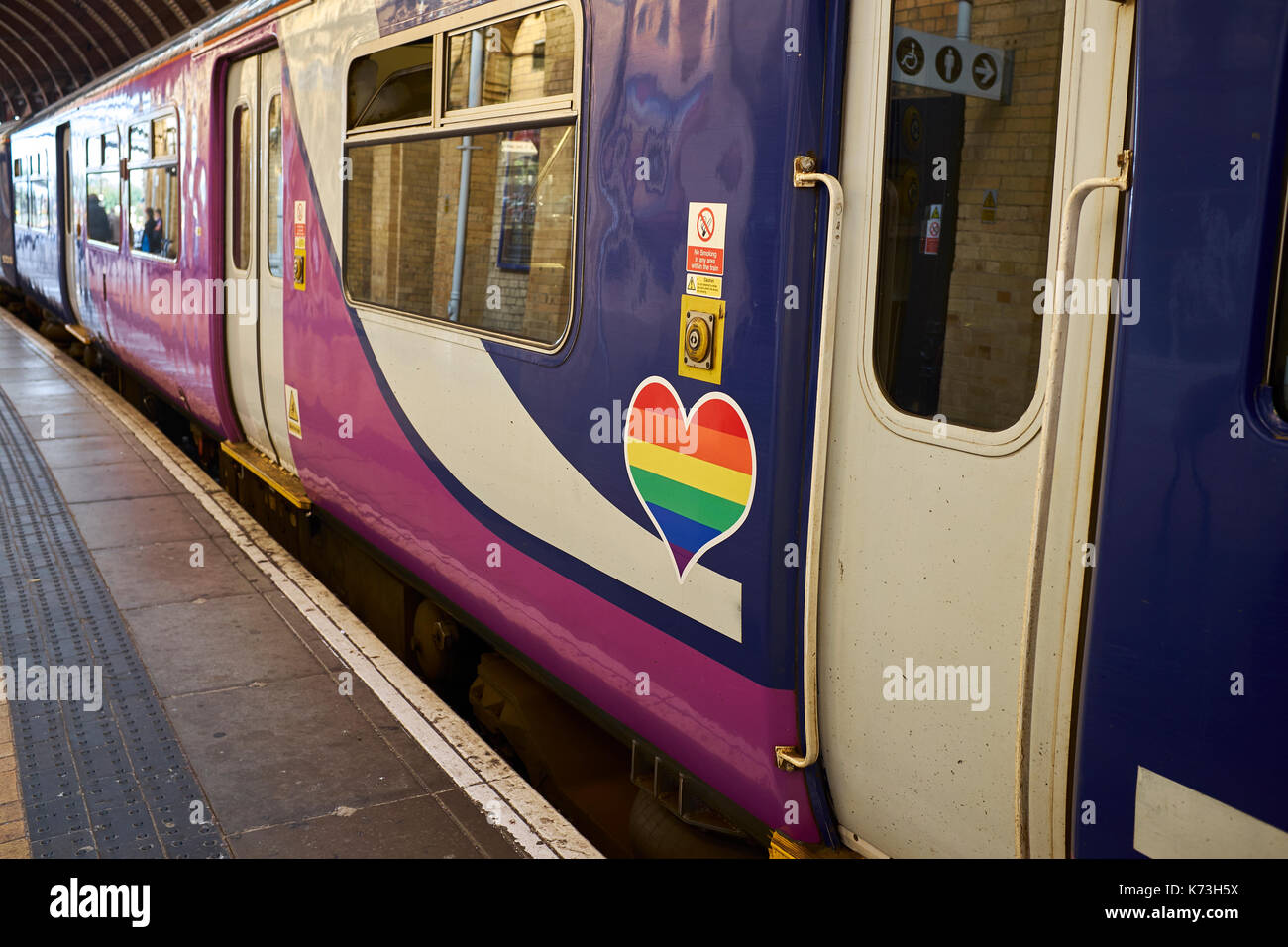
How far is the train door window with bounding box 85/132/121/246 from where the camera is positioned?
34.2 feet

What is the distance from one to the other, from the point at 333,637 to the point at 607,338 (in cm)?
240

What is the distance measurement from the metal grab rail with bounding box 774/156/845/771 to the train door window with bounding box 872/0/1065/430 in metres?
0.10

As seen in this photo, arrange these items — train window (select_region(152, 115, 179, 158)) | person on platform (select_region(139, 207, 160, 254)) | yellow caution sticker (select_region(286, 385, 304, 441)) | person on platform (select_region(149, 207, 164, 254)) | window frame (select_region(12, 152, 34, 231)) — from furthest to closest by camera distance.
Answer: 1. window frame (select_region(12, 152, 34, 231))
2. person on platform (select_region(139, 207, 160, 254))
3. person on platform (select_region(149, 207, 164, 254))
4. train window (select_region(152, 115, 179, 158))
5. yellow caution sticker (select_region(286, 385, 304, 441))

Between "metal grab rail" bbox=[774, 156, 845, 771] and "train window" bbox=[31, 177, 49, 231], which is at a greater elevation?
"train window" bbox=[31, 177, 49, 231]

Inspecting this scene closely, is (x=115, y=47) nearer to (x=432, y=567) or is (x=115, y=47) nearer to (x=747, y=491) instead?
(x=432, y=567)

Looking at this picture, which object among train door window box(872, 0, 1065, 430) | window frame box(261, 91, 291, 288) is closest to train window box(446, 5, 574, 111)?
train door window box(872, 0, 1065, 430)

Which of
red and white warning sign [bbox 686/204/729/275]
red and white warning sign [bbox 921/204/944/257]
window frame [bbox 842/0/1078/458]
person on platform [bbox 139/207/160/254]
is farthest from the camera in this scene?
person on platform [bbox 139/207/160/254]

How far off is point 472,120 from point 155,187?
6.02m

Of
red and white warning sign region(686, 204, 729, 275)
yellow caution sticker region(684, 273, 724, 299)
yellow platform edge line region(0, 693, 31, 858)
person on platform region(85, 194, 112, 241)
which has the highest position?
person on platform region(85, 194, 112, 241)

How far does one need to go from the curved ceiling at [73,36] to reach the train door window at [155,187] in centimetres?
1319

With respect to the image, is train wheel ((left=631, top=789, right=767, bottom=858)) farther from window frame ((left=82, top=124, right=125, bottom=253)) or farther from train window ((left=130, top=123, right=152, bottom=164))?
window frame ((left=82, top=124, right=125, bottom=253))

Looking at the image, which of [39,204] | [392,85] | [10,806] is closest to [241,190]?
[392,85]

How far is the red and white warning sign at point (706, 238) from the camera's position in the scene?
271cm
